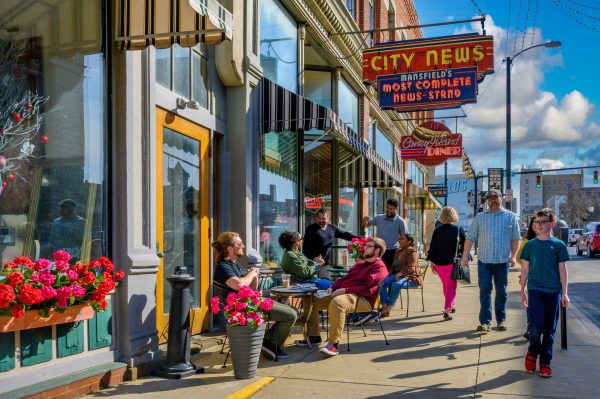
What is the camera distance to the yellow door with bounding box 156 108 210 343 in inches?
250

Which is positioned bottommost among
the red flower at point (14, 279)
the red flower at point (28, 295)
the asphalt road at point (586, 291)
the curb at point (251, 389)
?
the asphalt road at point (586, 291)

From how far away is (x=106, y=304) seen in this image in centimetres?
504

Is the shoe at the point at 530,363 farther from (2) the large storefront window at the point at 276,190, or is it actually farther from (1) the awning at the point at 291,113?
(2) the large storefront window at the point at 276,190

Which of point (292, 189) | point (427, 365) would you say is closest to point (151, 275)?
point (427, 365)

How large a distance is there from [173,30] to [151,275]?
2359 millimetres

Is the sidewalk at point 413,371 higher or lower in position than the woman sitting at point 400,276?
lower

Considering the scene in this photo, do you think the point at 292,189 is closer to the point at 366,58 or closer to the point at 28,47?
the point at 366,58

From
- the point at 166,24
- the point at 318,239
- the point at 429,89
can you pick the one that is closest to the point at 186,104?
the point at 166,24

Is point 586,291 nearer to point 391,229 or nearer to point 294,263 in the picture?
point 391,229

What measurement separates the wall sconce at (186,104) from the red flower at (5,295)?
3105mm

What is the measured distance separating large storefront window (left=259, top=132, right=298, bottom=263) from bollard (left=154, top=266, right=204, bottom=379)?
3392mm

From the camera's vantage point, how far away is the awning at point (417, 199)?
2430cm

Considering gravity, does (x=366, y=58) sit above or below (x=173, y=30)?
above

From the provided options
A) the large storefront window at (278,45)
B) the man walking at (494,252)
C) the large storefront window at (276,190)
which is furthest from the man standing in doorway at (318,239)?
the large storefront window at (278,45)
